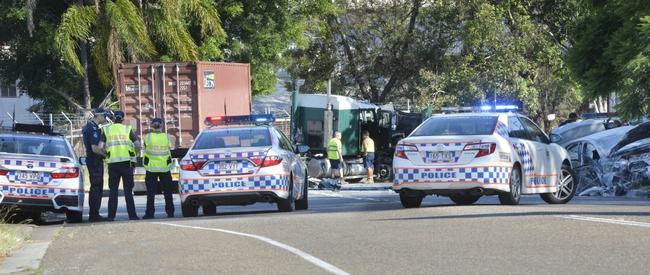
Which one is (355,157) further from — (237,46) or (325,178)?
(237,46)

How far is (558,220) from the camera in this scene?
1327 cm

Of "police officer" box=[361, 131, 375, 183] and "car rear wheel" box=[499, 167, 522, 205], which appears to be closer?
"car rear wheel" box=[499, 167, 522, 205]

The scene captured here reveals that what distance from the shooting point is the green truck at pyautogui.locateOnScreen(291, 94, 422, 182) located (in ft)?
109

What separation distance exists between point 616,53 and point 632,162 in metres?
1.95

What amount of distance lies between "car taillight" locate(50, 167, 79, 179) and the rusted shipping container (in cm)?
976

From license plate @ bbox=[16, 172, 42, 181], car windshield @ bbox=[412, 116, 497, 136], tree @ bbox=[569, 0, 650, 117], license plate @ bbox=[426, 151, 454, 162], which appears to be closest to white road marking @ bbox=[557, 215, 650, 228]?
license plate @ bbox=[426, 151, 454, 162]

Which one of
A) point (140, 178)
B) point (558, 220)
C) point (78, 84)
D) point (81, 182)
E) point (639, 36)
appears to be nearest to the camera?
point (558, 220)

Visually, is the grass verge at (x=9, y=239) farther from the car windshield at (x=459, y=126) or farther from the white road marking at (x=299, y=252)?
the car windshield at (x=459, y=126)

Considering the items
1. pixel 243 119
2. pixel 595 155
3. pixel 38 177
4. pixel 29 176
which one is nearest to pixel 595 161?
pixel 595 155

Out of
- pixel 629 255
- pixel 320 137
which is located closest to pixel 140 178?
pixel 320 137

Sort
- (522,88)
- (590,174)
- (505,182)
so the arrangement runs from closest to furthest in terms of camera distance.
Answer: (505,182) → (590,174) → (522,88)

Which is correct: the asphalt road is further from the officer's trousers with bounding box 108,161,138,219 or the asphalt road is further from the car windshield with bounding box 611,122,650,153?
the car windshield with bounding box 611,122,650,153

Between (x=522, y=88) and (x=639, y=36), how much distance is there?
77.9ft

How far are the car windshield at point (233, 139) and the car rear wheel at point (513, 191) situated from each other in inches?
138
